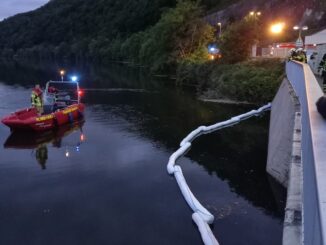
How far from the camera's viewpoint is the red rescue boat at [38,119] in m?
26.5

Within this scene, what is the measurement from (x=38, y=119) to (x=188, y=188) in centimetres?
1385

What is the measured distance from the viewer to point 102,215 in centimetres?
1562

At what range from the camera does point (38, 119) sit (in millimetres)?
Result: 27078

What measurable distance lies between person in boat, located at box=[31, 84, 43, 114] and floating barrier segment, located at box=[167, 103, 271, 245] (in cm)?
1101

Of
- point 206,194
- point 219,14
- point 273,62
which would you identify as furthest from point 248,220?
point 219,14

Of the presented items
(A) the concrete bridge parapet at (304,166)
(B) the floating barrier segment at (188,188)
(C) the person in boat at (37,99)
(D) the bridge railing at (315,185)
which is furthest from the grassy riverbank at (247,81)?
(D) the bridge railing at (315,185)

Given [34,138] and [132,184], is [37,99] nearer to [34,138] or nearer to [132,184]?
[34,138]

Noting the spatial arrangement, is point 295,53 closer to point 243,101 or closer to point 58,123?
point 243,101

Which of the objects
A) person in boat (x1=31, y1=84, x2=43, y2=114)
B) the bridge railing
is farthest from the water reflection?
the bridge railing

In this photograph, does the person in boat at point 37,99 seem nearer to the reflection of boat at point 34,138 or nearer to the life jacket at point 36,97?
the life jacket at point 36,97

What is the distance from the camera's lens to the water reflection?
2416cm

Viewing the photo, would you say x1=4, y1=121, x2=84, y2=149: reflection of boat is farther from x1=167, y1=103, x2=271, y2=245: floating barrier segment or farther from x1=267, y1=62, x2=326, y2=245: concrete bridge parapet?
x1=267, y1=62, x2=326, y2=245: concrete bridge parapet

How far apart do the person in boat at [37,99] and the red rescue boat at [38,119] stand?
38 cm

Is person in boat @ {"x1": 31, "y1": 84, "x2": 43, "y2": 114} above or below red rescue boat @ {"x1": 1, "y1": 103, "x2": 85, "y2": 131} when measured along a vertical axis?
above
